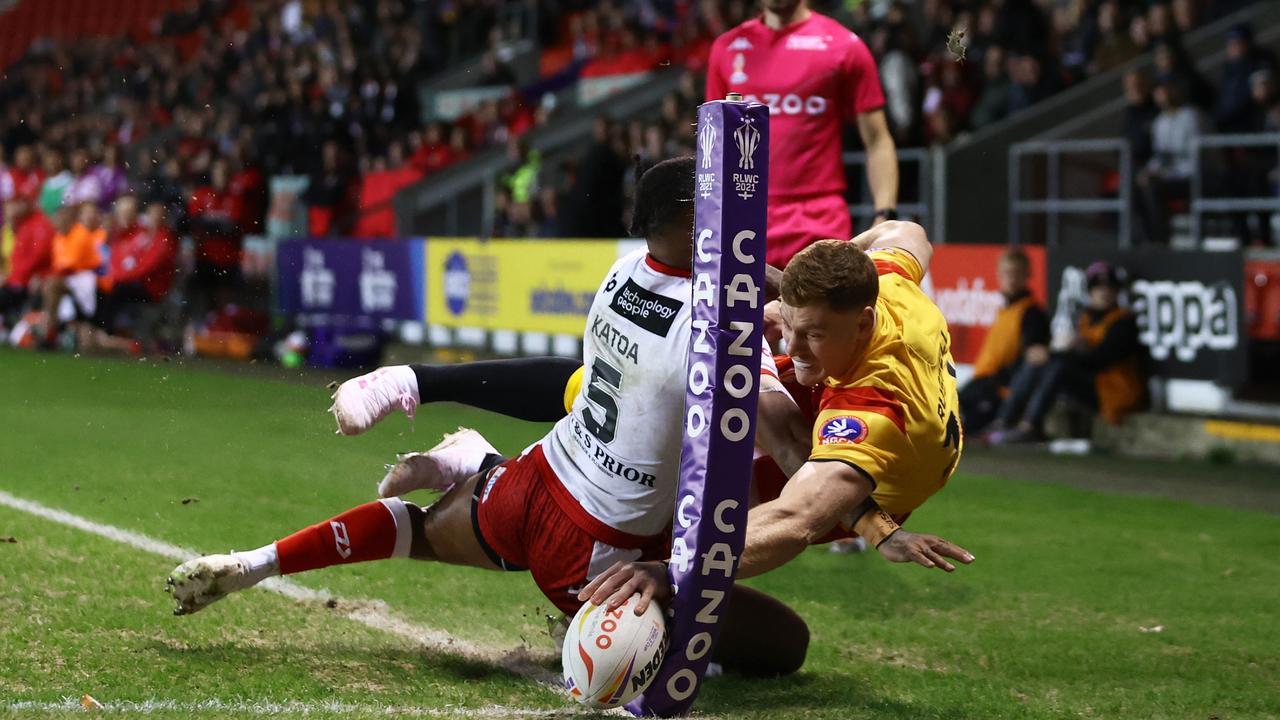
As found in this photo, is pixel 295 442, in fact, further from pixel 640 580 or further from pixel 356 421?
pixel 640 580

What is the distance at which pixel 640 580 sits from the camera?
4051mm

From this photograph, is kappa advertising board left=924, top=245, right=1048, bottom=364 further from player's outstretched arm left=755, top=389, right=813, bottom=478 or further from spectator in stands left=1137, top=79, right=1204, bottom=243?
player's outstretched arm left=755, top=389, right=813, bottom=478

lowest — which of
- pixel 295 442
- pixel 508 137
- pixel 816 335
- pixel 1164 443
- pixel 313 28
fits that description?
pixel 1164 443

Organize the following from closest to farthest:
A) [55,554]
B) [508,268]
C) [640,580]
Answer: [640,580], [55,554], [508,268]

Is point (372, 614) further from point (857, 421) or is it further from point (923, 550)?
point (923, 550)

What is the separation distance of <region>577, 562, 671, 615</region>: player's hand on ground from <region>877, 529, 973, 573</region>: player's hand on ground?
0.58 metres

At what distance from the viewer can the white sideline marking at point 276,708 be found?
13.4 feet

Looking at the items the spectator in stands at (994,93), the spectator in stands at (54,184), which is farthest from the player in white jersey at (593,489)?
the spectator in stands at (54,184)

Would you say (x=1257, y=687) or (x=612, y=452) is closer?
(x=612, y=452)

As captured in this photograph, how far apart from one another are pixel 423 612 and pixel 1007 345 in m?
6.50

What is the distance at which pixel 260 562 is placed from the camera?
4.81m

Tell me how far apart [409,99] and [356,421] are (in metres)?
17.2

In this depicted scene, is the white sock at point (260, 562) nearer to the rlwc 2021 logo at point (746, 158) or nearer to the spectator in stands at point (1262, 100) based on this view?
the rlwc 2021 logo at point (746, 158)

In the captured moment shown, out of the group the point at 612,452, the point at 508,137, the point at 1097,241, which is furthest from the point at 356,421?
the point at 508,137
